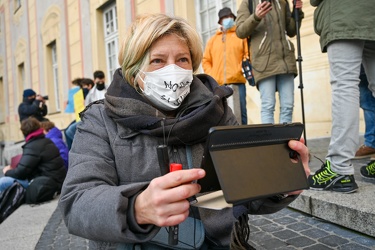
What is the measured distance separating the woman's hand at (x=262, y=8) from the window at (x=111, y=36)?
7.63m

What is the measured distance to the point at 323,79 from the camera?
539cm

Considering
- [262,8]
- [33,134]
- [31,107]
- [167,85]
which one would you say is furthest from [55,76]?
[167,85]

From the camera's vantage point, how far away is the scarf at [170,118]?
1273mm

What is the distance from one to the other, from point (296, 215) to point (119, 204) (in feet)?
6.53

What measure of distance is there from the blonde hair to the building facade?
8.08ft

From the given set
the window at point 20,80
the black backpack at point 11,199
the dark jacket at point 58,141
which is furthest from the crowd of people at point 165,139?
the window at point 20,80

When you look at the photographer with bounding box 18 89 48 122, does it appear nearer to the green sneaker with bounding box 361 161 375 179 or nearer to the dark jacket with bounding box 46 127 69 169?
the dark jacket with bounding box 46 127 69 169

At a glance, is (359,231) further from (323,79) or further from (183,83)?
(323,79)

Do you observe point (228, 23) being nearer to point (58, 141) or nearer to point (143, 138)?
point (58, 141)

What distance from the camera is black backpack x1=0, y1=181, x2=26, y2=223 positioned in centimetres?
398

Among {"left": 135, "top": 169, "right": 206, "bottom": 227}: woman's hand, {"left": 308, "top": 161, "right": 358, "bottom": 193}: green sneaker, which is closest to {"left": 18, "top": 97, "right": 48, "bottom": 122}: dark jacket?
{"left": 308, "top": 161, "right": 358, "bottom": 193}: green sneaker

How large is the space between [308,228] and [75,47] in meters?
11.0

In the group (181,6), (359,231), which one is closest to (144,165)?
(359,231)

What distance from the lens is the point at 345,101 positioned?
2.25 meters
